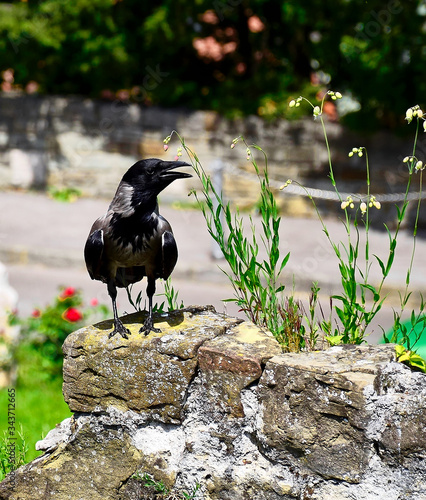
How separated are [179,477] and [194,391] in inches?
12.9

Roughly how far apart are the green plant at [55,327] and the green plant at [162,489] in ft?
12.2

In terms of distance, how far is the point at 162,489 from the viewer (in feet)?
8.75

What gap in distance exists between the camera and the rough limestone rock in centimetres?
238

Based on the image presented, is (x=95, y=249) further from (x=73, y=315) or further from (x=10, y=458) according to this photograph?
(x=73, y=315)

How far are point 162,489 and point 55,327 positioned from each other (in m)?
4.00

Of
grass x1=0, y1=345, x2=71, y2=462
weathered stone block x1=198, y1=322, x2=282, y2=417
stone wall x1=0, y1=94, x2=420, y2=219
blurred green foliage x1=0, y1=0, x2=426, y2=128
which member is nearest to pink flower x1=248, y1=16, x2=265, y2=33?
blurred green foliage x1=0, y1=0, x2=426, y2=128

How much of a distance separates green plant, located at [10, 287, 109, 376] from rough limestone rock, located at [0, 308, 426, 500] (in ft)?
11.7

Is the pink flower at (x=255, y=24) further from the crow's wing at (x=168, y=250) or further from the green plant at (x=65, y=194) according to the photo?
the crow's wing at (x=168, y=250)

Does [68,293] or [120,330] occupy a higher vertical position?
[120,330]

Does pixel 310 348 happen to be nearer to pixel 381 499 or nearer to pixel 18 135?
pixel 381 499

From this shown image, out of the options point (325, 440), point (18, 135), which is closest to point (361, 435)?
point (325, 440)

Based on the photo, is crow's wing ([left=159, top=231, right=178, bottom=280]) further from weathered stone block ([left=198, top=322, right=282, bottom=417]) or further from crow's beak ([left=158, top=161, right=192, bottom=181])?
weathered stone block ([left=198, top=322, right=282, bottom=417])

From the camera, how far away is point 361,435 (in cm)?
238

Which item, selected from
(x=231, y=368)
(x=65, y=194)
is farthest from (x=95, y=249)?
(x=65, y=194)
